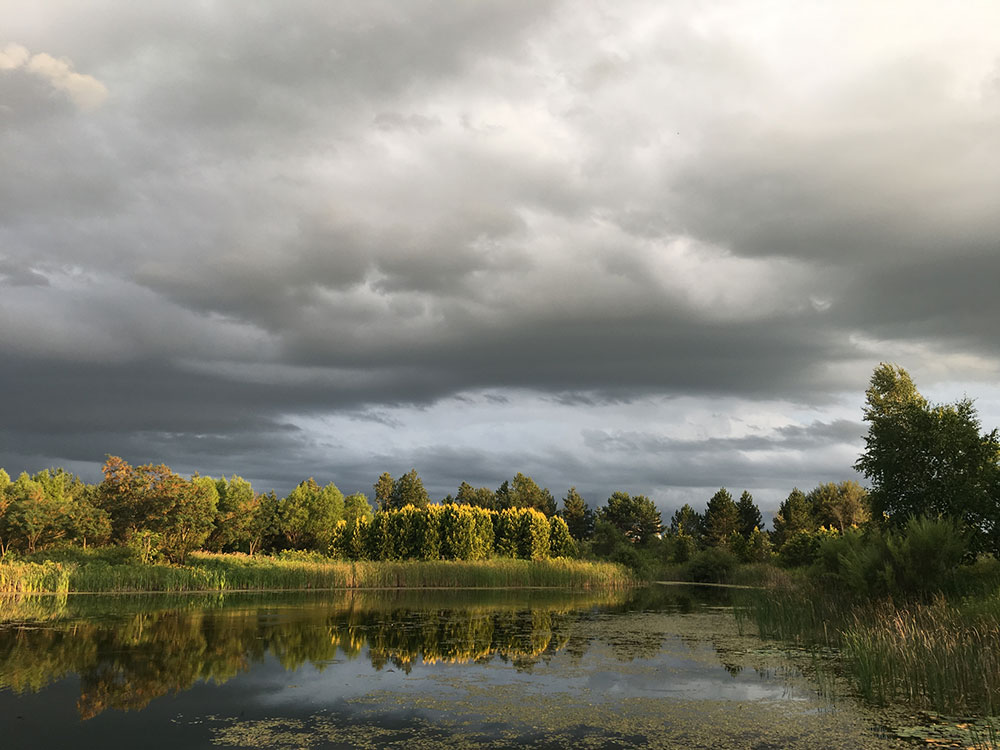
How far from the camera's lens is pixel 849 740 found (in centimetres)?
1011

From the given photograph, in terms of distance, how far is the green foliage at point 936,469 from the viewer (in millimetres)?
26188

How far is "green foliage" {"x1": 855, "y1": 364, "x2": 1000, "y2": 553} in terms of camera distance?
2619 cm

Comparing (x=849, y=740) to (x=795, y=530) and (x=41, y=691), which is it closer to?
(x=41, y=691)

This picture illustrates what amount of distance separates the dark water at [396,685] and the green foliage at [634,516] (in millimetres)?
71902

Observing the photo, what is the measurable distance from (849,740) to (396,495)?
309ft

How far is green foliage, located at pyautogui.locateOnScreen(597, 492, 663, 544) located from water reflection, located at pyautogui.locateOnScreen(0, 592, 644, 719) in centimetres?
6488

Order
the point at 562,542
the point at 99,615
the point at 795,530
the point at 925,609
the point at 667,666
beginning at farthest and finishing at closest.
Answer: the point at 795,530 < the point at 562,542 < the point at 99,615 < the point at 925,609 < the point at 667,666

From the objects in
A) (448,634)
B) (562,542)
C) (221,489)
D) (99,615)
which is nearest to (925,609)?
(448,634)

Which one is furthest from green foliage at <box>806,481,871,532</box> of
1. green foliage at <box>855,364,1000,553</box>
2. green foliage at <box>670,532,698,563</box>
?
green foliage at <box>855,364,1000,553</box>

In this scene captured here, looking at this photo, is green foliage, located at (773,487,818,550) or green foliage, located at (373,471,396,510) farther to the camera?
green foliage, located at (373,471,396,510)

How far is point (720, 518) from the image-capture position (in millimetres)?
83375

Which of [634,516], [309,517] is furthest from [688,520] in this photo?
[309,517]

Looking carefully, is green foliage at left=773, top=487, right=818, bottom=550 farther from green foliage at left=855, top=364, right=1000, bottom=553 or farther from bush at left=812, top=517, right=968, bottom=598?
bush at left=812, top=517, right=968, bottom=598

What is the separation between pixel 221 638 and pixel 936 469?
2667cm
